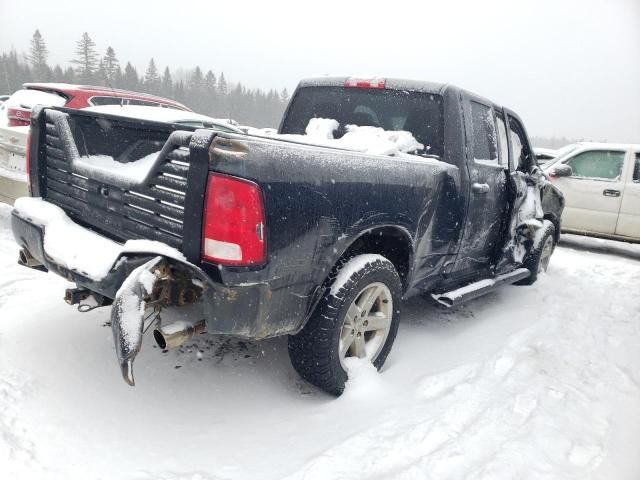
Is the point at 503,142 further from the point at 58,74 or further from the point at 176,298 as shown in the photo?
the point at 58,74

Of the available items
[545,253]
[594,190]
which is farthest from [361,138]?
[594,190]

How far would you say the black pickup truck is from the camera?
1.96 meters

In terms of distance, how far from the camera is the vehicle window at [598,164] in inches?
301

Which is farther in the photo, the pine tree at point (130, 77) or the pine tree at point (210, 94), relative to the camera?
the pine tree at point (210, 94)

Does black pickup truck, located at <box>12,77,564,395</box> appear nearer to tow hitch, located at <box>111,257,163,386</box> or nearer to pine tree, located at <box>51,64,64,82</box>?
tow hitch, located at <box>111,257,163,386</box>

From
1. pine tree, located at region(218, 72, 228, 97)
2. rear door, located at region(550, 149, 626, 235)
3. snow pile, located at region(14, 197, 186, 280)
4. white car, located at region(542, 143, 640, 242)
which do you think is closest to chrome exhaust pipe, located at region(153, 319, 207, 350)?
snow pile, located at region(14, 197, 186, 280)

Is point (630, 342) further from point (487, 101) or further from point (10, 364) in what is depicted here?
point (10, 364)

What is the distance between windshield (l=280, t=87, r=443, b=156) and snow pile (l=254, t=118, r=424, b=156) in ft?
0.21

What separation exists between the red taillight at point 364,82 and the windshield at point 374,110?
32 millimetres

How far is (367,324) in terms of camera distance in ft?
9.31

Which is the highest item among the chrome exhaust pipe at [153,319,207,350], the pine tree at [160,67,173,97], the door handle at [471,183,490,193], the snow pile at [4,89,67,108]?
the pine tree at [160,67,173,97]

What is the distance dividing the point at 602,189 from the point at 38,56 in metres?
90.6

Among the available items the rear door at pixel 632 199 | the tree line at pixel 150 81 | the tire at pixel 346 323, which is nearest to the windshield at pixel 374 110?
the tire at pixel 346 323

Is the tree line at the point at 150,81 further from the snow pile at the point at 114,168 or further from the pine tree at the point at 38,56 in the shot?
the snow pile at the point at 114,168
